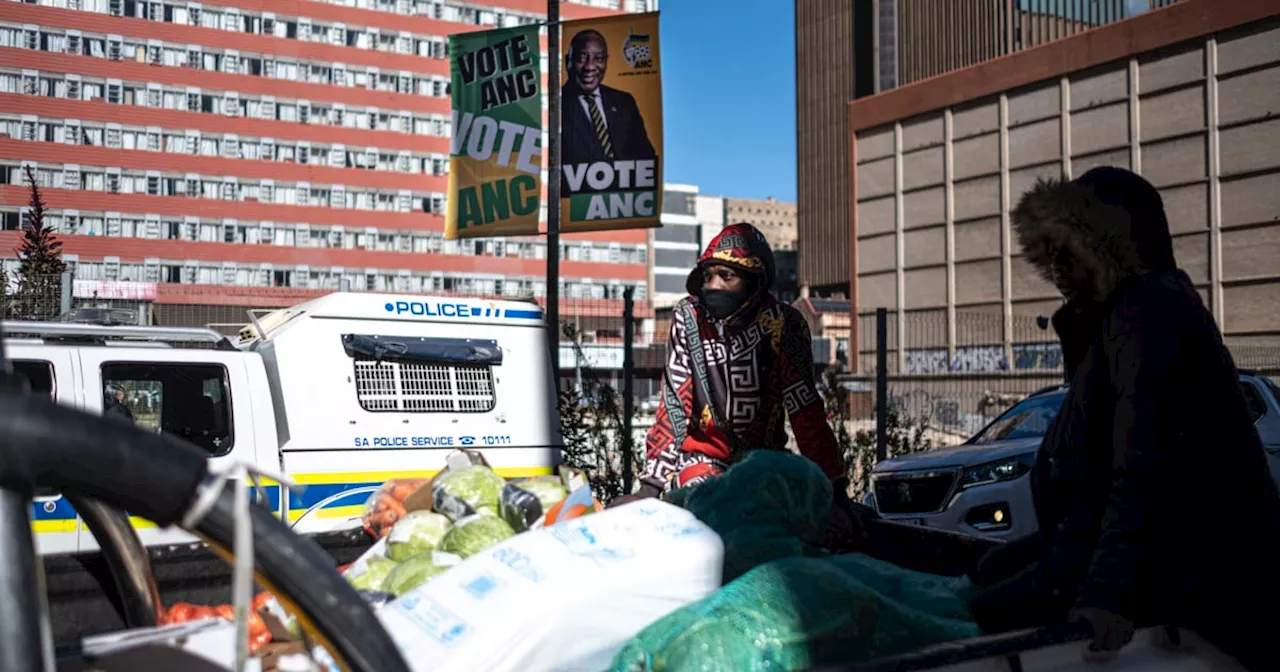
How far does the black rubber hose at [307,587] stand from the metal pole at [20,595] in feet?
0.54

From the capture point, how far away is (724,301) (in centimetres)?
432

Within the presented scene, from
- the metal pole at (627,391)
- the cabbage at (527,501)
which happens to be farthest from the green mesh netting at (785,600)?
the metal pole at (627,391)

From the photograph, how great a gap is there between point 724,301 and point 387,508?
1491 millimetres

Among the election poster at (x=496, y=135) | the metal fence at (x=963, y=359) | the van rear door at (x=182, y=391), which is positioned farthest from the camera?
the metal fence at (x=963, y=359)

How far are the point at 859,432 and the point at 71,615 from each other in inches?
424

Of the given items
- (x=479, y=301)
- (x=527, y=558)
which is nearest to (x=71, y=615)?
(x=527, y=558)

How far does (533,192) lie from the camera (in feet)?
31.2

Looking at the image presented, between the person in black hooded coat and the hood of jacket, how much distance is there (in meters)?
1.54

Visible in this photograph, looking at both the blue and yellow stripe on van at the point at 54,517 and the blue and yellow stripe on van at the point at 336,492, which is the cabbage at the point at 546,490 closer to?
the blue and yellow stripe on van at the point at 336,492

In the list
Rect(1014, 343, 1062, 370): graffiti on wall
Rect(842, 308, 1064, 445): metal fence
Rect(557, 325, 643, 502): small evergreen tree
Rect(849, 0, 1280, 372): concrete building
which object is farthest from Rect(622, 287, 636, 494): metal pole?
Rect(1014, 343, 1062, 370): graffiti on wall

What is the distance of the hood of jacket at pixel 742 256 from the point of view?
4.30 meters

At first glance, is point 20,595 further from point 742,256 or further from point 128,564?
point 742,256

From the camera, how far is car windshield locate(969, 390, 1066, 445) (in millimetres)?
10414

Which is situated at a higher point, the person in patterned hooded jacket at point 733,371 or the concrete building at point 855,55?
the concrete building at point 855,55
